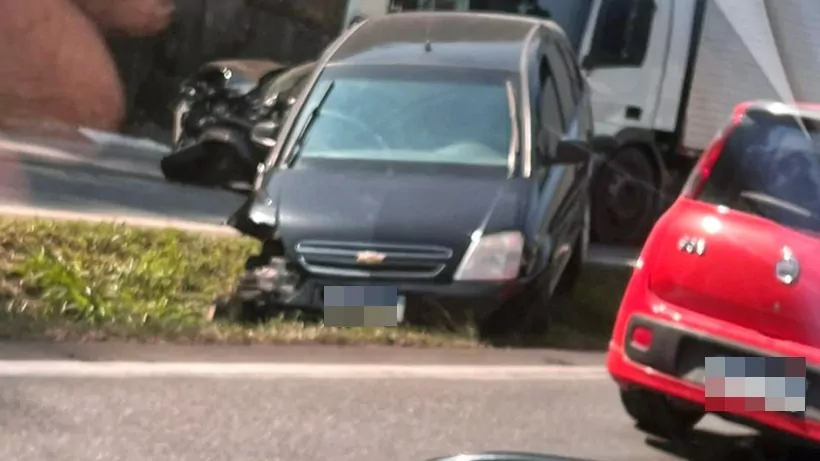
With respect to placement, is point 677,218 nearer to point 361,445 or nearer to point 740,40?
point 361,445

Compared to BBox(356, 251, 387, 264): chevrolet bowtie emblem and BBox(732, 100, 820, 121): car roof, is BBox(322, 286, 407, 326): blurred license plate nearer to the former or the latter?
BBox(356, 251, 387, 264): chevrolet bowtie emblem

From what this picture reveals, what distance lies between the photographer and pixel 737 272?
5.87 m

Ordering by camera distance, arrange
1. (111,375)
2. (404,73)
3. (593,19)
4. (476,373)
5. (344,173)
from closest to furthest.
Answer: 1. (111,375)
2. (476,373)
3. (344,173)
4. (404,73)
5. (593,19)

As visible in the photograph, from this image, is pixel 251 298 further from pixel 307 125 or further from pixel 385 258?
pixel 307 125

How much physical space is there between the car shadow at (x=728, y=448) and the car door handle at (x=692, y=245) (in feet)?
3.43

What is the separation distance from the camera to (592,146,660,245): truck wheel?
13.4 metres

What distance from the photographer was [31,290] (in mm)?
8508

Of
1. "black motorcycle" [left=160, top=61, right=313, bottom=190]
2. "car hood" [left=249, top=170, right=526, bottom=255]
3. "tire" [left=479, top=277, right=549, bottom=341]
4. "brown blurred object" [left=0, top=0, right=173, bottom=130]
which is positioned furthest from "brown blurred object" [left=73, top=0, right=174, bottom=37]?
"tire" [left=479, top=277, right=549, bottom=341]

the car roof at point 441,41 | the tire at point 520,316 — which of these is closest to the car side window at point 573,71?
the car roof at point 441,41

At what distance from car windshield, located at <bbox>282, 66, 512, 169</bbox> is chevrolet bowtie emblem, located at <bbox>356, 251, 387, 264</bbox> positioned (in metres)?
0.91

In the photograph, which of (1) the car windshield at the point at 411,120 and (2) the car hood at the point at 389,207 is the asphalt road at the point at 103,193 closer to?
(1) the car windshield at the point at 411,120

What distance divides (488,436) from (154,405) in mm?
1525

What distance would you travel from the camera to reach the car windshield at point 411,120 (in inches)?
361

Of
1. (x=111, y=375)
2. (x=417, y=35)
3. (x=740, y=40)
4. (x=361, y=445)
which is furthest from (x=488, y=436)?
(x=740, y=40)
